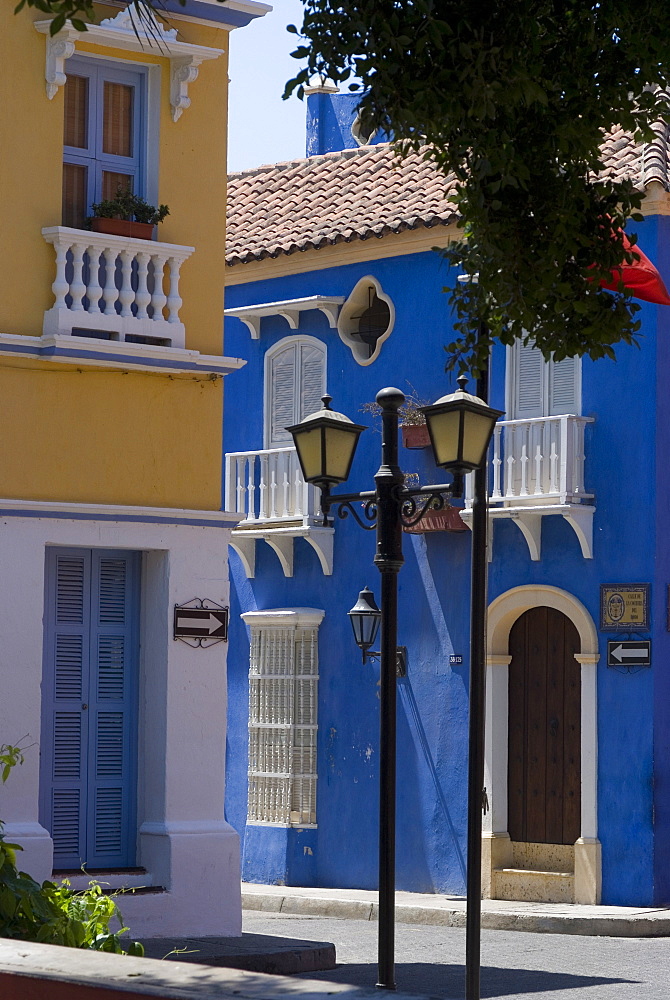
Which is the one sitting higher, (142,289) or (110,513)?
(142,289)

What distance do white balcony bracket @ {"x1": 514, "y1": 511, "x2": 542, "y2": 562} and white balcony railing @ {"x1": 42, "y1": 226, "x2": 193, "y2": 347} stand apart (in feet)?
18.4

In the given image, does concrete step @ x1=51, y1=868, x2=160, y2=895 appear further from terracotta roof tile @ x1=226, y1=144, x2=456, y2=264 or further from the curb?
terracotta roof tile @ x1=226, y1=144, x2=456, y2=264

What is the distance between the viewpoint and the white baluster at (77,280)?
12102mm

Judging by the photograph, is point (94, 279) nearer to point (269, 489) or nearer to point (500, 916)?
point (500, 916)

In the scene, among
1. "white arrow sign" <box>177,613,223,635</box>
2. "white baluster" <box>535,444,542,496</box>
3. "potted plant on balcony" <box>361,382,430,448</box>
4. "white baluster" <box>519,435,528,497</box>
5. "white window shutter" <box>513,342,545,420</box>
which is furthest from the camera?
"potted plant on balcony" <box>361,382,430,448</box>

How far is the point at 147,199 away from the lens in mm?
12898

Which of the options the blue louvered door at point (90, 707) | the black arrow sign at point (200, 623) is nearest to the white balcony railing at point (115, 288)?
the blue louvered door at point (90, 707)

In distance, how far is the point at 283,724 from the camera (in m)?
19.5

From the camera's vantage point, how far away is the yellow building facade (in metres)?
12.0

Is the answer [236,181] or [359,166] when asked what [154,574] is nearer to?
[359,166]

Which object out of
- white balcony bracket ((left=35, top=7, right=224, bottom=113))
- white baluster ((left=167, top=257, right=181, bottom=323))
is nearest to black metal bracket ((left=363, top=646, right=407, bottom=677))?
white baluster ((left=167, top=257, right=181, bottom=323))

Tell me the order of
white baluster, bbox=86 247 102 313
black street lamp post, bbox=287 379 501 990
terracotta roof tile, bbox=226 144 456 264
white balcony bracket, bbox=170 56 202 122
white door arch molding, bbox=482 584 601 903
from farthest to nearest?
1. terracotta roof tile, bbox=226 144 456 264
2. white door arch molding, bbox=482 584 601 903
3. white balcony bracket, bbox=170 56 202 122
4. white baluster, bbox=86 247 102 313
5. black street lamp post, bbox=287 379 501 990

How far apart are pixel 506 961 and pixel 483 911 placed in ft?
8.97

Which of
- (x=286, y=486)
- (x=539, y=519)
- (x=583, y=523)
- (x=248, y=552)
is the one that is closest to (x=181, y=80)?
(x=583, y=523)
